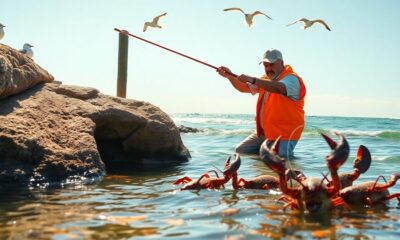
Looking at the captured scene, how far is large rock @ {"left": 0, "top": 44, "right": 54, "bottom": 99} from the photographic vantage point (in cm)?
743

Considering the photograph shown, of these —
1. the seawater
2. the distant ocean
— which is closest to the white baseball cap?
the distant ocean

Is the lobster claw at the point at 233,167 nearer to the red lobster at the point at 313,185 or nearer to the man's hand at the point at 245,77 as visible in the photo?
the red lobster at the point at 313,185

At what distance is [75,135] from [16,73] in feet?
4.68

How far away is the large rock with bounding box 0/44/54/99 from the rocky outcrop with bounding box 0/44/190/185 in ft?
0.30

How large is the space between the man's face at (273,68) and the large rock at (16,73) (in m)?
3.99

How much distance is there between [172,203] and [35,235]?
1747 mm

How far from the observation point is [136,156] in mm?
9664

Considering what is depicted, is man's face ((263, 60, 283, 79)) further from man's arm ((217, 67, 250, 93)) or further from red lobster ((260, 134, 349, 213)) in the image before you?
red lobster ((260, 134, 349, 213))

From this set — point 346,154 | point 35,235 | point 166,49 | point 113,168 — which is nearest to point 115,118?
point 113,168

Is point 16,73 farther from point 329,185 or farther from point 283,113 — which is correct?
point 329,185

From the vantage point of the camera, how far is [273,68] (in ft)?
26.7

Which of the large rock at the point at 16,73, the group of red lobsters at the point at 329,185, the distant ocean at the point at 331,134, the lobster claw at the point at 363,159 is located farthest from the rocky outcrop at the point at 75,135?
the lobster claw at the point at 363,159

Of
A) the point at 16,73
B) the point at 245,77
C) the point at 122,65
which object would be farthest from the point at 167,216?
the point at 122,65

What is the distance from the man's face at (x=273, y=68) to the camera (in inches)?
320
